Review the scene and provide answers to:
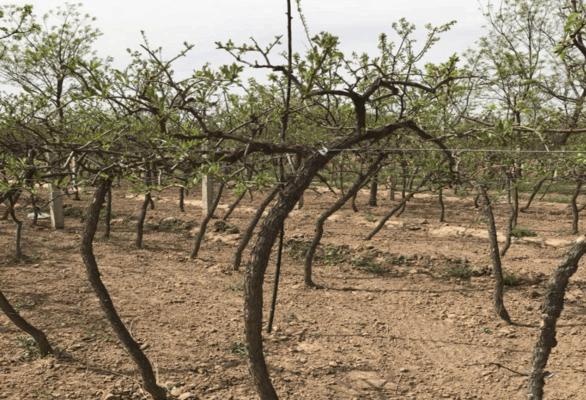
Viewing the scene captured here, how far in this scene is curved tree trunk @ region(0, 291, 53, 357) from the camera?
4.77m

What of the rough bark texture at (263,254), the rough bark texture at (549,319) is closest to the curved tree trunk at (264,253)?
the rough bark texture at (263,254)

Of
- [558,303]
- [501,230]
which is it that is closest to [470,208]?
[501,230]

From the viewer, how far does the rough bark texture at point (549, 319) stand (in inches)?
132

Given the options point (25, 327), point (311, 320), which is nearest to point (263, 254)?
point (25, 327)

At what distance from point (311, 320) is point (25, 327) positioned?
11.4 ft

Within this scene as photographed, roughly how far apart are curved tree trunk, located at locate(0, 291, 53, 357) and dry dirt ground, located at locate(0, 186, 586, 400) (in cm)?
16

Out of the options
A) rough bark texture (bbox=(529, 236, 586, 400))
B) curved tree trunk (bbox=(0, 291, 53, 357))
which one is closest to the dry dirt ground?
curved tree trunk (bbox=(0, 291, 53, 357))

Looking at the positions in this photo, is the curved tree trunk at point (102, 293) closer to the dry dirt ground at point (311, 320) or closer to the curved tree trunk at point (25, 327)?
the dry dirt ground at point (311, 320)

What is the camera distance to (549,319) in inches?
132

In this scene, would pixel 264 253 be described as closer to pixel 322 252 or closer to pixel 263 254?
pixel 263 254

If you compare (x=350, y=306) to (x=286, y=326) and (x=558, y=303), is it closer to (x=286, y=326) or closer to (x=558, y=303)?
(x=286, y=326)

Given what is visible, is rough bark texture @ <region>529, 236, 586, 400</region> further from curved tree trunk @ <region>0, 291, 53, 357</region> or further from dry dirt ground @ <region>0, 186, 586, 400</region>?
curved tree trunk @ <region>0, 291, 53, 357</region>

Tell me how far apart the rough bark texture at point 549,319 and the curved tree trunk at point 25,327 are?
4.77m

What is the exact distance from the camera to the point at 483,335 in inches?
239
